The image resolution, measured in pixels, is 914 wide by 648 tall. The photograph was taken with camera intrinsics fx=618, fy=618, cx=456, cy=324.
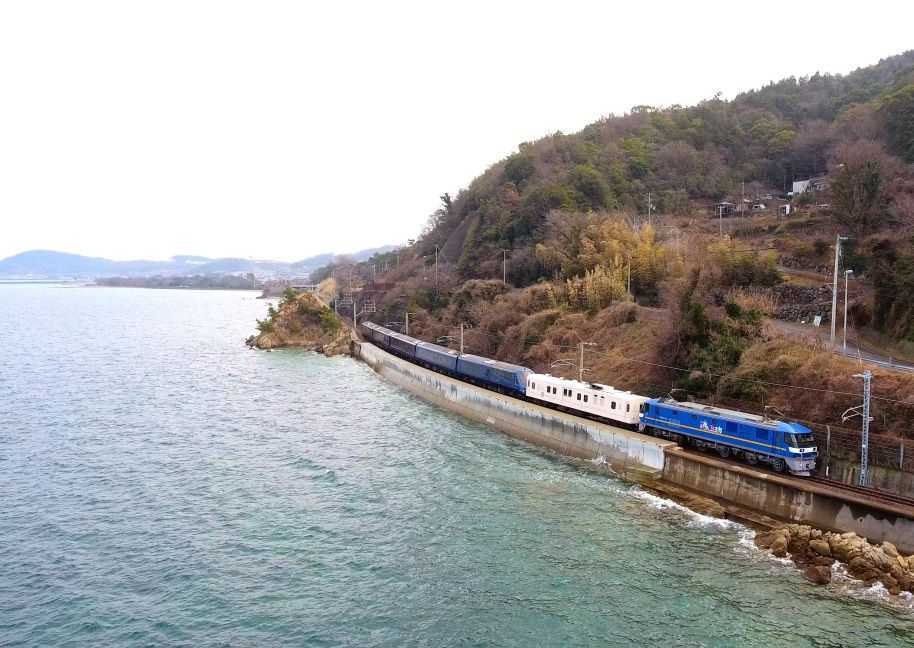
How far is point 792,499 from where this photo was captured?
20781 millimetres

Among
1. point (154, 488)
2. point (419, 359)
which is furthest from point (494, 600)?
point (419, 359)

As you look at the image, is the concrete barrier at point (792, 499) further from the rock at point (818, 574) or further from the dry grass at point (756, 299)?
the dry grass at point (756, 299)

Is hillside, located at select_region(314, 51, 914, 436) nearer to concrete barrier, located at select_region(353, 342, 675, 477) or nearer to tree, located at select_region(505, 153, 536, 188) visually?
tree, located at select_region(505, 153, 536, 188)

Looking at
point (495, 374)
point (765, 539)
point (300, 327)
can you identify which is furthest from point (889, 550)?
point (300, 327)

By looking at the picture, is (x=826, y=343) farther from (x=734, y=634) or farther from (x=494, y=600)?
(x=494, y=600)

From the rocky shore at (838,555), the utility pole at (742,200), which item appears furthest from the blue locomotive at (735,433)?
the utility pole at (742,200)

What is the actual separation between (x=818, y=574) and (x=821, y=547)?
1.40m

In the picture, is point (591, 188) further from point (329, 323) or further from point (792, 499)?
point (792, 499)

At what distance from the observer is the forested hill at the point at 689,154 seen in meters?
62.6

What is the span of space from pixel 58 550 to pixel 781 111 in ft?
308

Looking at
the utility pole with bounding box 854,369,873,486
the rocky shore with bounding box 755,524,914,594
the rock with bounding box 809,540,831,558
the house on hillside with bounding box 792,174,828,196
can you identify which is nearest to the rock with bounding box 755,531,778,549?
the rocky shore with bounding box 755,524,914,594

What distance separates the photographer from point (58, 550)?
19.5m

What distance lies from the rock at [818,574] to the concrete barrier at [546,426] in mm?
8185

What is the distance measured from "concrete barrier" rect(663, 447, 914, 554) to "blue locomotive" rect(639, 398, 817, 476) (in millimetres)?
718
